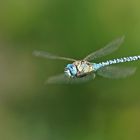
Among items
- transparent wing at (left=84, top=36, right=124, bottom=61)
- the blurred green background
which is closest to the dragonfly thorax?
transparent wing at (left=84, top=36, right=124, bottom=61)

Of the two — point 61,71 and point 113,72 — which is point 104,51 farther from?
point 61,71

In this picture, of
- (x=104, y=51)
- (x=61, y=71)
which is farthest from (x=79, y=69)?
(x=61, y=71)

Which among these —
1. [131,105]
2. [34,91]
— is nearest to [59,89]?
[34,91]

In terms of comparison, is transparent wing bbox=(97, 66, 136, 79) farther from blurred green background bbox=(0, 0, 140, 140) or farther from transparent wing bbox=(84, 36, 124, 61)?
blurred green background bbox=(0, 0, 140, 140)

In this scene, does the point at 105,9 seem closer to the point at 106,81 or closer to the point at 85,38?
the point at 85,38

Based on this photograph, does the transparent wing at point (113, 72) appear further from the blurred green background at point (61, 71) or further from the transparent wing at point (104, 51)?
the blurred green background at point (61, 71)
